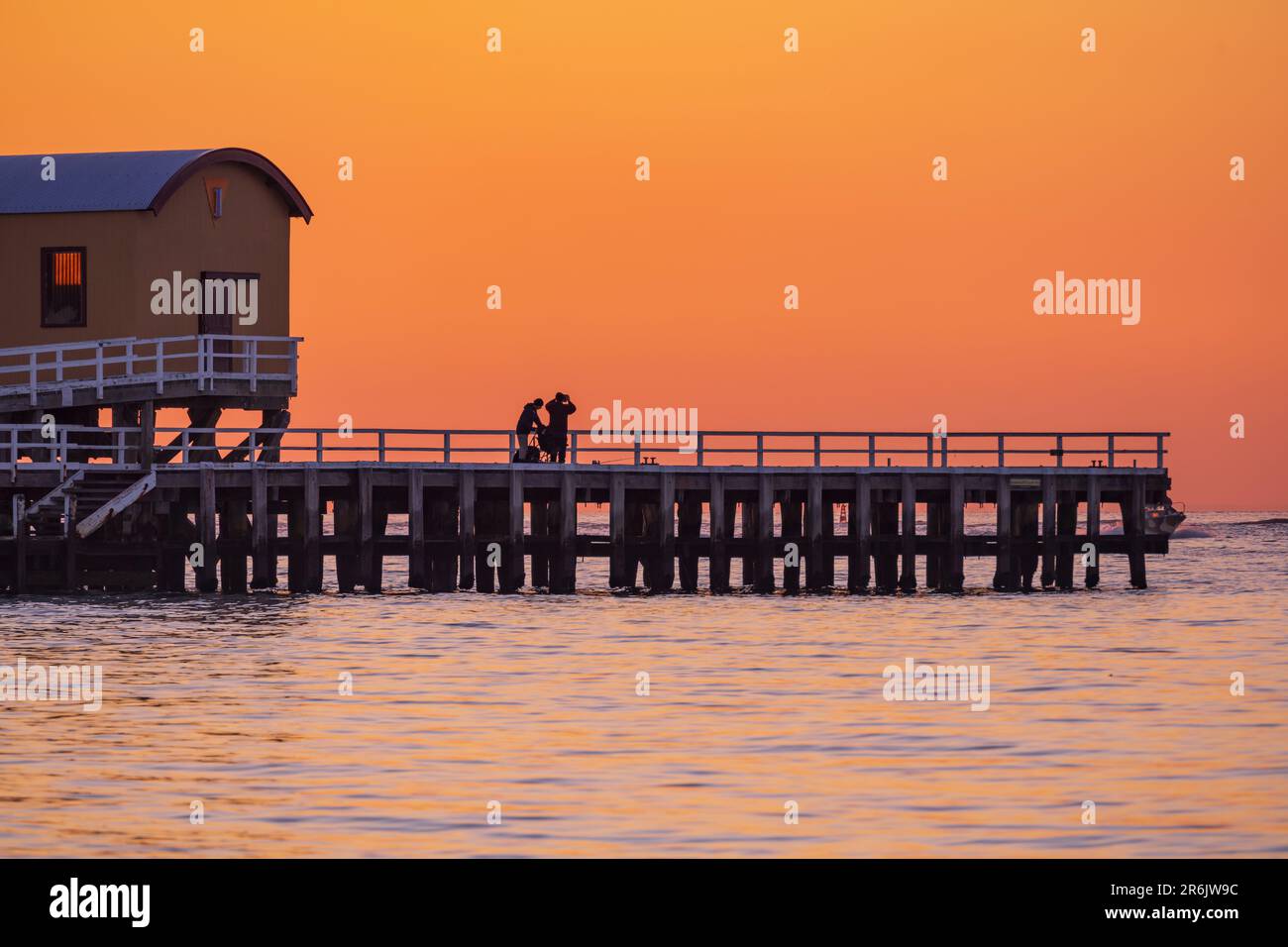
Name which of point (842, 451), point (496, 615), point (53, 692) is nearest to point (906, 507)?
point (842, 451)

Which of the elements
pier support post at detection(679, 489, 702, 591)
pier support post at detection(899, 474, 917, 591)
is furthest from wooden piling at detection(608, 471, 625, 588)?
pier support post at detection(899, 474, 917, 591)

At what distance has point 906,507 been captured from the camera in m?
46.5

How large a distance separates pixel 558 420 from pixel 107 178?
10353 mm

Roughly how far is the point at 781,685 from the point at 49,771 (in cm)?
1124

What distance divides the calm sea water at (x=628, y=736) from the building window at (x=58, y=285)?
6.34 metres

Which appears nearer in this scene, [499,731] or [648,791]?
[648,791]

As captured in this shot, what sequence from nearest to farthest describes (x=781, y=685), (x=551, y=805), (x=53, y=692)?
(x=551, y=805) → (x=53, y=692) → (x=781, y=685)

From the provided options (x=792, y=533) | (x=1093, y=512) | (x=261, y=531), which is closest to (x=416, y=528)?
(x=261, y=531)

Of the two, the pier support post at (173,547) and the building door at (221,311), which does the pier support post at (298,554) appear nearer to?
the pier support post at (173,547)

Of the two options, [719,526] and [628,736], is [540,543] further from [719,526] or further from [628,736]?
[628,736]

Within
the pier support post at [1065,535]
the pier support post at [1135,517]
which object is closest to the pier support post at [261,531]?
the pier support post at [1065,535]

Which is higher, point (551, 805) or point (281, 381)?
point (281, 381)
